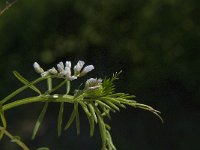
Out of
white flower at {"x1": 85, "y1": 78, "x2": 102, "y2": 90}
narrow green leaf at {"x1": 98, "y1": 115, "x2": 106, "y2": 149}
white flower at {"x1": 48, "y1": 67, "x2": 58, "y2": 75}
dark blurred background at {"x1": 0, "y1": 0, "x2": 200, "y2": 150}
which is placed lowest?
dark blurred background at {"x1": 0, "y1": 0, "x2": 200, "y2": 150}

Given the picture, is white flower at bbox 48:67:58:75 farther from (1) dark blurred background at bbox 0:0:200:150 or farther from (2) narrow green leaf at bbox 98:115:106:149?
(1) dark blurred background at bbox 0:0:200:150

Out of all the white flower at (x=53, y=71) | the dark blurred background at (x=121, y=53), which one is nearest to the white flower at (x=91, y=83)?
the white flower at (x=53, y=71)

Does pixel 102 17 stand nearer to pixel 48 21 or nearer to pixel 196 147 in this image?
pixel 48 21

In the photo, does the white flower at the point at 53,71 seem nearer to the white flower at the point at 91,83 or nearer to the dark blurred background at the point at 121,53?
the white flower at the point at 91,83

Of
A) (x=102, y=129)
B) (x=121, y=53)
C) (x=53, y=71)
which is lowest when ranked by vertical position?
(x=121, y=53)

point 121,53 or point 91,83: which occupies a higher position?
point 91,83

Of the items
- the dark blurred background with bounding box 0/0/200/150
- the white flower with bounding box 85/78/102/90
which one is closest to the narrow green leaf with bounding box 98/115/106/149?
the white flower with bounding box 85/78/102/90

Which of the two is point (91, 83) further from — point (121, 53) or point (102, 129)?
point (121, 53)

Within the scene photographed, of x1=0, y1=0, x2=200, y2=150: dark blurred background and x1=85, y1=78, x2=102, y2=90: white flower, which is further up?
x1=85, y1=78, x2=102, y2=90: white flower

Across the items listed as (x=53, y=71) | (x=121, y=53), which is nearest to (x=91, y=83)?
(x=53, y=71)
